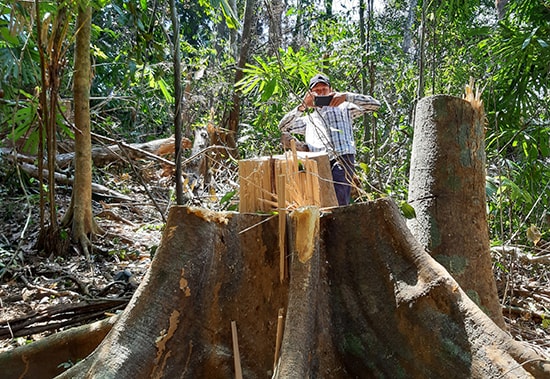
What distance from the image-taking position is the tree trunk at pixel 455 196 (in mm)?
2947

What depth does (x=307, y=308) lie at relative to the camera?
2090mm

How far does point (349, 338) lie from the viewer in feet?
7.25

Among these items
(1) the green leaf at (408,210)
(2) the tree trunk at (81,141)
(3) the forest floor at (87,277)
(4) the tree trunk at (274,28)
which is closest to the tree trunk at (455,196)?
(1) the green leaf at (408,210)

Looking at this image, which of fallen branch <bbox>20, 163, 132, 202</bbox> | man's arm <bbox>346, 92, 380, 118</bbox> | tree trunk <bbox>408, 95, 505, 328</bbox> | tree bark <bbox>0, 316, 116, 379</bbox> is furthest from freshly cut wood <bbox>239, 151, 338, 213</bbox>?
fallen branch <bbox>20, 163, 132, 202</bbox>

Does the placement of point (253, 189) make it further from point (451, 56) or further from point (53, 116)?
point (451, 56)

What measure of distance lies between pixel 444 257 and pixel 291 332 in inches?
52.9

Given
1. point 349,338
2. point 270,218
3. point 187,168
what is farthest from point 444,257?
point 187,168

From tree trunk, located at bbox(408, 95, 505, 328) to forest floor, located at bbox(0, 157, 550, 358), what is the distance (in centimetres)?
61

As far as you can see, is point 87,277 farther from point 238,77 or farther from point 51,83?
point 238,77

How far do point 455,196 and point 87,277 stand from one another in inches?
139

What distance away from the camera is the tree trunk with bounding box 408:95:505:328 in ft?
9.67

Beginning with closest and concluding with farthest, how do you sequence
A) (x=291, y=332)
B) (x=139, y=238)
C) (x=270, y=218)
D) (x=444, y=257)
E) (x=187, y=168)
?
1. (x=291, y=332)
2. (x=270, y=218)
3. (x=444, y=257)
4. (x=139, y=238)
5. (x=187, y=168)

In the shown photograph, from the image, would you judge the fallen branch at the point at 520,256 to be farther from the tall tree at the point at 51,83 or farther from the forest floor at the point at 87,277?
the tall tree at the point at 51,83

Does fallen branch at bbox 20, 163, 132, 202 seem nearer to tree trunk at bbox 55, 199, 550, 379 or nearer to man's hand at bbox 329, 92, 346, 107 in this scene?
man's hand at bbox 329, 92, 346, 107
